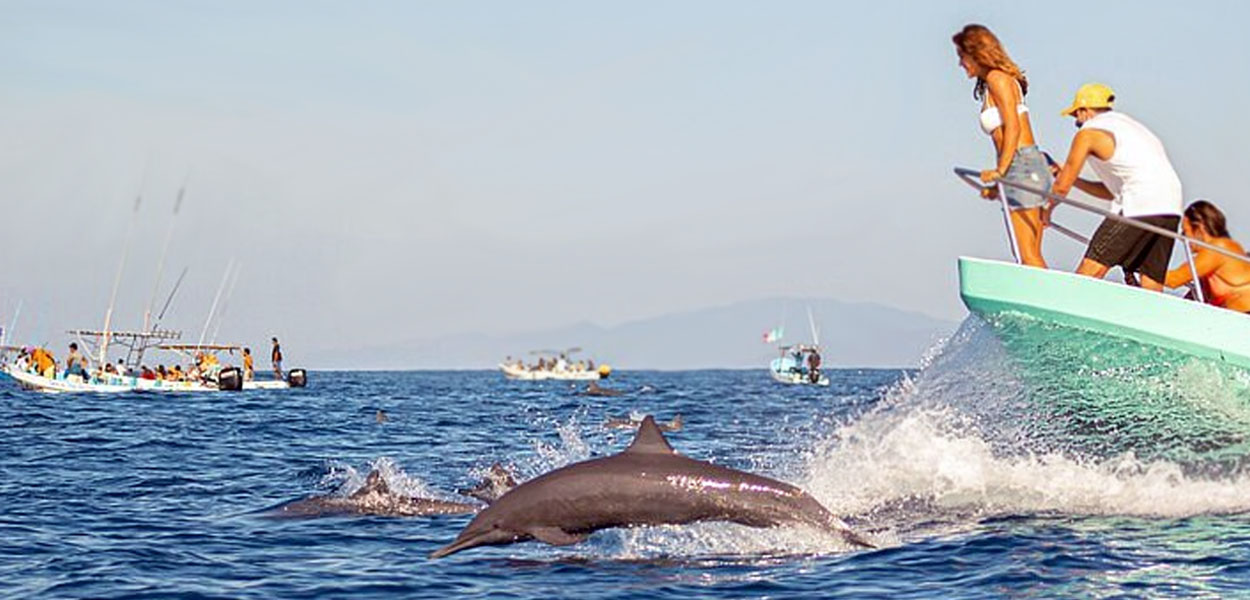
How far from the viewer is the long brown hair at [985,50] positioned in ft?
38.4

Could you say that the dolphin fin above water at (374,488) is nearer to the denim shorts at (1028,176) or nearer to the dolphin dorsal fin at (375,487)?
the dolphin dorsal fin at (375,487)

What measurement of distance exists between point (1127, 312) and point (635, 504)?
176 inches

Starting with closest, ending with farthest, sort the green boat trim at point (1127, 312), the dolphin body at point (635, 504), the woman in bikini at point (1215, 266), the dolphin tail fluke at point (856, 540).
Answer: the dolphin body at point (635, 504)
the dolphin tail fluke at point (856, 540)
the green boat trim at point (1127, 312)
the woman in bikini at point (1215, 266)

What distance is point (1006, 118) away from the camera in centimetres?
1173

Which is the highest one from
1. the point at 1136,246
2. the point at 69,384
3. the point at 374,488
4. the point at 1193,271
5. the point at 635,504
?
the point at 1136,246

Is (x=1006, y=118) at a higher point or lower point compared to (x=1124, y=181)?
higher

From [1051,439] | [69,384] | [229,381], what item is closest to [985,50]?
[1051,439]

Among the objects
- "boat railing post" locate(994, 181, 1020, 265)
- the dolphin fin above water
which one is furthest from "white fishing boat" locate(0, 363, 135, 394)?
"boat railing post" locate(994, 181, 1020, 265)

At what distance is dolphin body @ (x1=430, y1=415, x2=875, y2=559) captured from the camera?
1003 centimetres

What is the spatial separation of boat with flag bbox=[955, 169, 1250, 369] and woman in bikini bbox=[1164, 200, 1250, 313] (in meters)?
0.52

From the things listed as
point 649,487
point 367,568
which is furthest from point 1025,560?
point 367,568

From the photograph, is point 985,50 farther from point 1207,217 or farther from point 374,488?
point 374,488

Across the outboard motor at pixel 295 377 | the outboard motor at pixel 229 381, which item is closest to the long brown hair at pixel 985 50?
the outboard motor at pixel 229 381

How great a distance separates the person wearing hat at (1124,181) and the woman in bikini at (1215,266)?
1.77 ft
